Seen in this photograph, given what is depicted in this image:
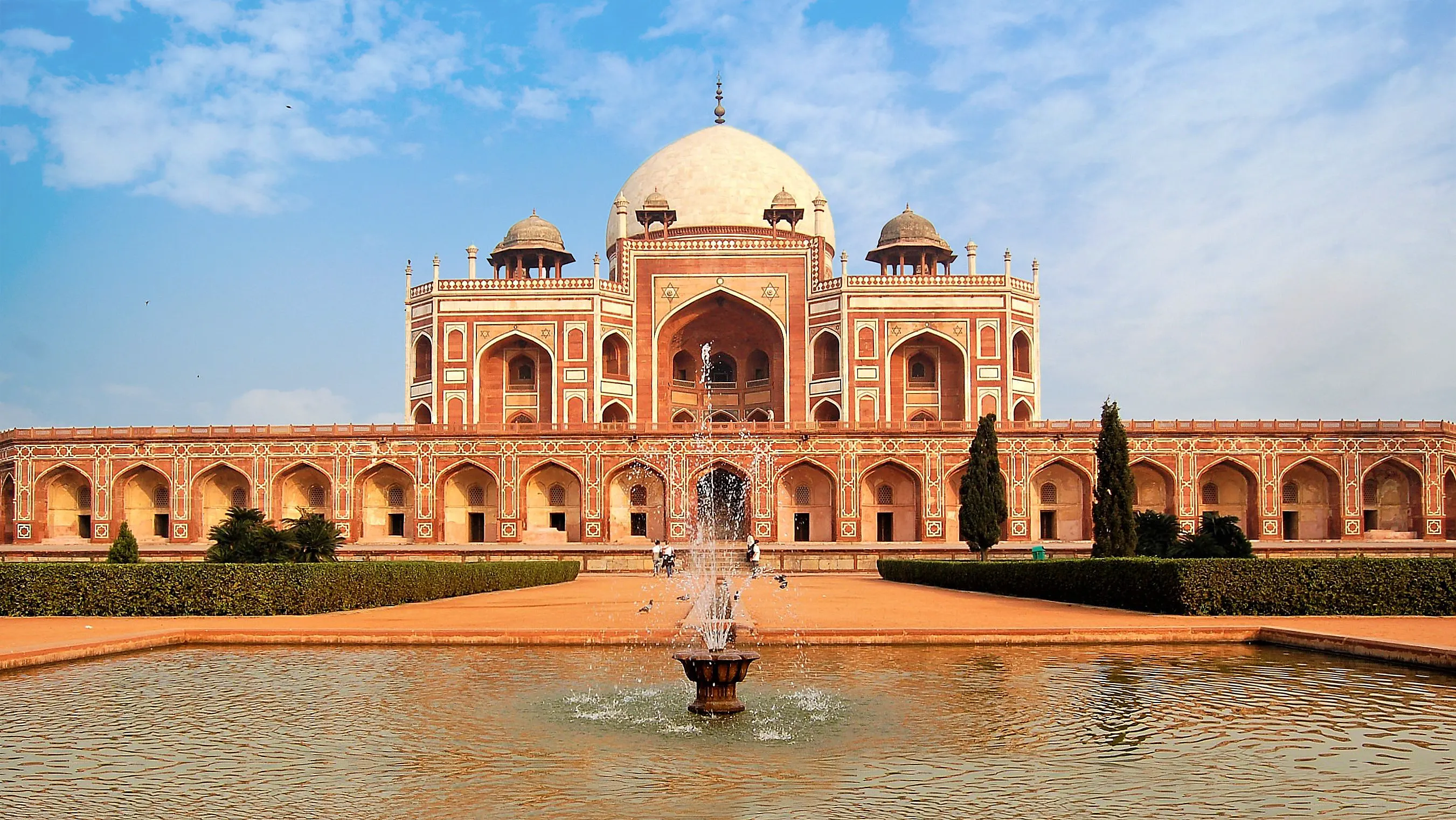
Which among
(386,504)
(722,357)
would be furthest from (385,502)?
(722,357)

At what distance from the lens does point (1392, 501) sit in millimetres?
28891

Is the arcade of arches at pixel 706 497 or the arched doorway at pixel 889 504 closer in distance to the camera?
the arcade of arches at pixel 706 497

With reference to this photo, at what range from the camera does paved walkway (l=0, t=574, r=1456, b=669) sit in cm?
923

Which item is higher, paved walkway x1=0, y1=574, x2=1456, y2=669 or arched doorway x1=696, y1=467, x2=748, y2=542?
arched doorway x1=696, y1=467, x2=748, y2=542

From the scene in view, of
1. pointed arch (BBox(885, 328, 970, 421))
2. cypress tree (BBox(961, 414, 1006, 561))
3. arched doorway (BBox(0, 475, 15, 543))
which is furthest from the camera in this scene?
pointed arch (BBox(885, 328, 970, 421))

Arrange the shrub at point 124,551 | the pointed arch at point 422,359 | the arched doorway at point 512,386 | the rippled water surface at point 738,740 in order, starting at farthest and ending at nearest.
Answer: the pointed arch at point 422,359, the arched doorway at point 512,386, the shrub at point 124,551, the rippled water surface at point 738,740

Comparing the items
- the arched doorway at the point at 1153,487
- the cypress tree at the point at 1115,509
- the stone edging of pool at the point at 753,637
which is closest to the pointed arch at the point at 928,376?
the arched doorway at the point at 1153,487

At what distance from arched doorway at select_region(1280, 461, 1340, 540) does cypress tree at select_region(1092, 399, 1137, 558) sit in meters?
13.4

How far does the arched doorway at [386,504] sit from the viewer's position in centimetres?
2891

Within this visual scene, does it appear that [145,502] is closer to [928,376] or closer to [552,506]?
[552,506]

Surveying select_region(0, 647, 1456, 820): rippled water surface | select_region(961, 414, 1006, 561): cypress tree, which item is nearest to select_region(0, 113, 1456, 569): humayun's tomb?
select_region(961, 414, 1006, 561): cypress tree

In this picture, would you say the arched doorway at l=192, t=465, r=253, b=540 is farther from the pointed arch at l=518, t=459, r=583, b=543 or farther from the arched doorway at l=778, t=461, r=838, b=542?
the arched doorway at l=778, t=461, r=838, b=542

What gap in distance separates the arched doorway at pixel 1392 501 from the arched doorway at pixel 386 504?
2113 cm

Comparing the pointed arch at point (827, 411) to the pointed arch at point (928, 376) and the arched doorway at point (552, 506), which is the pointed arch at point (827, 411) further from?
the arched doorway at point (552, 506)
